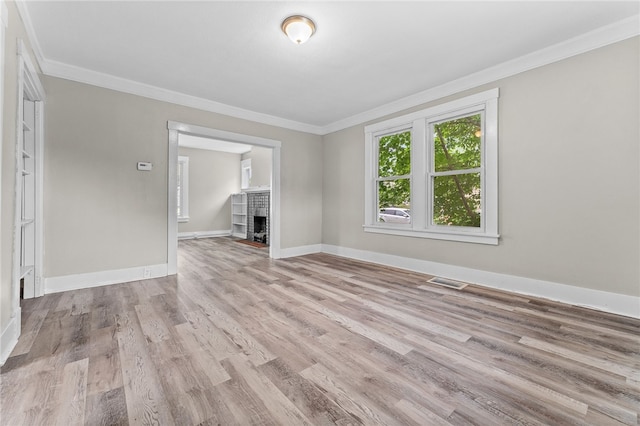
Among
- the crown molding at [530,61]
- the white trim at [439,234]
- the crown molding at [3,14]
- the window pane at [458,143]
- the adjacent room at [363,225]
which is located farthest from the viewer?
the window pane at [458,143]

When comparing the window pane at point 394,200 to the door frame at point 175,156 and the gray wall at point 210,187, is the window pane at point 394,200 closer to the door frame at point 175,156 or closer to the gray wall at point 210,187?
the door frame at point 175,156

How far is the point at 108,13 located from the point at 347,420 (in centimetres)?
337

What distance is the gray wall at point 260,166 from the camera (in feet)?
24.5

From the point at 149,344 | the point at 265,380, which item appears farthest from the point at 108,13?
the point at 265,380

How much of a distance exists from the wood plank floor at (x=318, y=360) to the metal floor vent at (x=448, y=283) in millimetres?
200

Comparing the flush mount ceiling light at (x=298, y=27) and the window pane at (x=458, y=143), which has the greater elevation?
the flush mount ceiling light at (x=298, y=27)

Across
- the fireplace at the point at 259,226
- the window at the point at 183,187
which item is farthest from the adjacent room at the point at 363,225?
the window at the point at 183,187

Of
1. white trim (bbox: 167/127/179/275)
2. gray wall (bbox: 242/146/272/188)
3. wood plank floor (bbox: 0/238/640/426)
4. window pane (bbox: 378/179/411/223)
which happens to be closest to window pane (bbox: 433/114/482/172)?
window pane (bbox: 378/179/411/223)

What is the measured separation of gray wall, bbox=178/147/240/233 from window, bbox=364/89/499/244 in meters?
5.31

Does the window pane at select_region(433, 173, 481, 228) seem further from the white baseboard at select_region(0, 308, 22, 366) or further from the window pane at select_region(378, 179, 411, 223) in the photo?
the white baseboard at select_region(0, 308, 22, 366)

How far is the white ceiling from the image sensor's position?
7.33 feet

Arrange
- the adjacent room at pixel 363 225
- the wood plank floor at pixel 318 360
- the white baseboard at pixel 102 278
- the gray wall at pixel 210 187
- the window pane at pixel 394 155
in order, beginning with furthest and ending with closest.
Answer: the gray wall at pixel 210 187 < the window pane at pixel 394 155 < the white baseboard at pixel 102 278 < the adjacent room at pixel 363 225 < the wood plank floor at pixel 318 360

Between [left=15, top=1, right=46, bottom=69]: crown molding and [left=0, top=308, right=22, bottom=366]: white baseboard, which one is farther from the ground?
[left=15, top=1, right=46, bottom=69]: crown molding

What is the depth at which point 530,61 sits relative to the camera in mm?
2932
